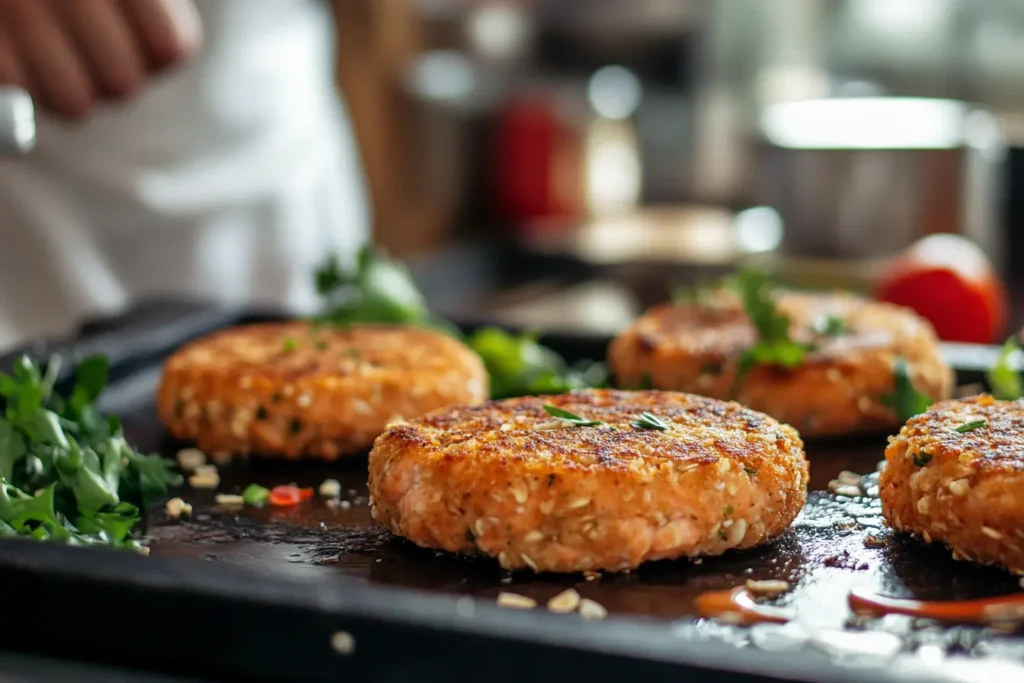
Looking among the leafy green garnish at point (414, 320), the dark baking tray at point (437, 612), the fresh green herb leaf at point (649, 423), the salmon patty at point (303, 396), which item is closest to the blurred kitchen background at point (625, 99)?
the leafy green garnish at point (414, 320)

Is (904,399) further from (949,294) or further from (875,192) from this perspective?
(875,192)

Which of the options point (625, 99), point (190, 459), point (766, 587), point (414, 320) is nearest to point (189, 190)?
point (414, 320)

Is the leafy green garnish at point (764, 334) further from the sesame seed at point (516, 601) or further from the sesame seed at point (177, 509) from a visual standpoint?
the sesame seed at point (177, 509)

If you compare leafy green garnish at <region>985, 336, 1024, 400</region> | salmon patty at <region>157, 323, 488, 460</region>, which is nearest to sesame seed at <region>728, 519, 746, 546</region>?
salmon patty at <region>157, 323, 488, 460</region>

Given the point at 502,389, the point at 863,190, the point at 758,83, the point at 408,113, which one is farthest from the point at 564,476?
the point at 758,83

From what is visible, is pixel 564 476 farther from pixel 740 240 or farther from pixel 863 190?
pixel 740 240

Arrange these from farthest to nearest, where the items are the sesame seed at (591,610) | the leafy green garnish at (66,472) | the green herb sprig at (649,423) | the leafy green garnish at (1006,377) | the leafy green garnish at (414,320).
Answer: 1. the leafy green garnish at (414,320)
2. the leafy green garnish at (1006,377)
3. the green herb sprig at (649,423)
4. the leafy green garnish at (66,472)
5. the sesame seed at (591,610)
